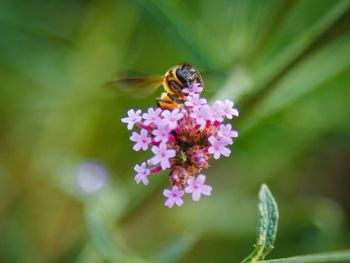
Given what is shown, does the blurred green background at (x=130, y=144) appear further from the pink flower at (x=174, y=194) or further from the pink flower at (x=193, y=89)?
the pink flower at (x=174, y=194)

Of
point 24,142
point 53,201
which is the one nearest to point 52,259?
point 53,201

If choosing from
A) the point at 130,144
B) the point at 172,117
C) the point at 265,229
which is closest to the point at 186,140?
the point at 172,117

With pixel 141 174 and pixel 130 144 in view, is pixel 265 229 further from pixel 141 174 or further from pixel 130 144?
pixel 130 144

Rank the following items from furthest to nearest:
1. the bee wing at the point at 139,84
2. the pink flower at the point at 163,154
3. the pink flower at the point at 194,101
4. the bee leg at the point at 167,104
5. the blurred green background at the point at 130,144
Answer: the blurred green background at the point at 130,144 → the bee wing at the point at 139,84 → the bee leg at the point at 167,104 → the pink flower at the point at 194,101 → the pink flower at the point at 163,154

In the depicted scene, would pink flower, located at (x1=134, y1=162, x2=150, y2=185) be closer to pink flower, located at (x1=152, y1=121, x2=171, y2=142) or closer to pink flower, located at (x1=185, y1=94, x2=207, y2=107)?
pink flower, located at (x1=152, y1=121, x2=171, y2=142)

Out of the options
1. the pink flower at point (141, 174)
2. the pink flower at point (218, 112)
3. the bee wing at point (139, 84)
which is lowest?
the pink flower at point (141, 174)

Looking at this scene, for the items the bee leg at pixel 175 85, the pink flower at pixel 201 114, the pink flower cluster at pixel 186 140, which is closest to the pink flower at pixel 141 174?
the pink flower cluster at pixel 186 140

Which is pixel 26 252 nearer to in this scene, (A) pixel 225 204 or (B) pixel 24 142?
(B) pixel 24 142

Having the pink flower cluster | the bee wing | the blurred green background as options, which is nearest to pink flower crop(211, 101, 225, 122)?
the pink flower cluster
